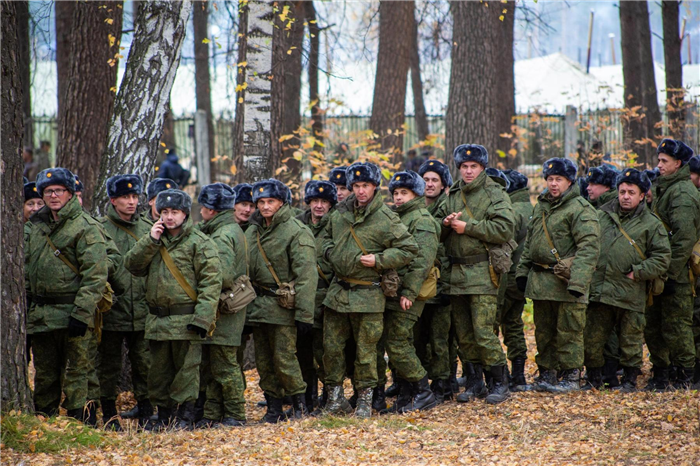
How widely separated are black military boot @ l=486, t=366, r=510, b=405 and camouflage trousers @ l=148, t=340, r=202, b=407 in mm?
2867

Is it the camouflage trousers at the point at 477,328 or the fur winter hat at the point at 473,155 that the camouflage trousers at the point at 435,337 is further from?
the fur winter hat at the point at 473,155

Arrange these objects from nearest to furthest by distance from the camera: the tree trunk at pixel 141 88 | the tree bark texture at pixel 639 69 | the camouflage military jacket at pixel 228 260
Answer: the camouflage military jacket at pixel 228 260 < the tree trunk at pixel 141 88 < the tree bark texture at pixel 639 69

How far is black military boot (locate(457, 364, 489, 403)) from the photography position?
7.50m

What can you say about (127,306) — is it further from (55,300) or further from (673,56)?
(673,56)

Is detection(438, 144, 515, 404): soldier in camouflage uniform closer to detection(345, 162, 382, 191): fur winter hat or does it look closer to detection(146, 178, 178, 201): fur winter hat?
detection(345, 162, 382, 191): fur winter hat

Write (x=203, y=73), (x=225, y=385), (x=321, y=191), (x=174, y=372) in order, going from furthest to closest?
(x=203, y=73) < (x=321, y=191) < (x=225, y=385) < (x=174, y=372)

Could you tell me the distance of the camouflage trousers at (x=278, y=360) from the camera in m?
6.90

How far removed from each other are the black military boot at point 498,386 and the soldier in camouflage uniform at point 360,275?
47.8 inches

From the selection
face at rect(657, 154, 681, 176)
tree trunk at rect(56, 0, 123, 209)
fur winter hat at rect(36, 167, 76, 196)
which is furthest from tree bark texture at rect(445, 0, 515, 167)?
fur winter hat at rect(36, 167, 76, 196)

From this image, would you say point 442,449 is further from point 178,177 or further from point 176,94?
point 176,94

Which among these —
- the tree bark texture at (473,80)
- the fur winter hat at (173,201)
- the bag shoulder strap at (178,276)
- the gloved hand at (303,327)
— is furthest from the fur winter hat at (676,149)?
the bag shoulder strap at (178,276)

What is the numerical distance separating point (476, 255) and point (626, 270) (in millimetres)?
1623

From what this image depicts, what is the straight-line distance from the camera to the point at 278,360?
22.7ft

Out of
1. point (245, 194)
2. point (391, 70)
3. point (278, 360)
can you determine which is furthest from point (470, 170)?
point (391, 70)
